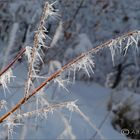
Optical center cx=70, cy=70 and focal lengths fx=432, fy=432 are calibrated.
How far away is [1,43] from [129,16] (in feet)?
6.30

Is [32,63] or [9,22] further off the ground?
[9,22]

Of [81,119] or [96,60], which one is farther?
[96,60]

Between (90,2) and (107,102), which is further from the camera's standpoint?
(90,2)

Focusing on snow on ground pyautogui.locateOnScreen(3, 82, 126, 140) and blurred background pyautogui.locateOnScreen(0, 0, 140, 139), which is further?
blurred background pyautogui.locateOnScreen(0, 0, 140, 139)

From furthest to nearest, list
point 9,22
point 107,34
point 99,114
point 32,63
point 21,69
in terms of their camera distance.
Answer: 1. point 107,34
2. point 9,22
3. point 99,114
4. point 21,69
5. point 32,63

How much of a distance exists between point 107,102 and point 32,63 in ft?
11.2

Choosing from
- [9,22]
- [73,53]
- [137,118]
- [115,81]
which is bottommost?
[137,118]

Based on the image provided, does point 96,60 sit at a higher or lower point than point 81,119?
higher

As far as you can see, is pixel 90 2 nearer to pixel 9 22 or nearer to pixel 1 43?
pixel 9 22

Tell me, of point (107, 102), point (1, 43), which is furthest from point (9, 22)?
point (107, 102)

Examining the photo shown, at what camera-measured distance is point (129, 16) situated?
5527 mm

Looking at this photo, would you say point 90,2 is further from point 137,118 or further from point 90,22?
point 137,118

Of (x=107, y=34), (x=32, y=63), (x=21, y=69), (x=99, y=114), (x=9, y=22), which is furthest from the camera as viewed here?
(x=107, y=34)

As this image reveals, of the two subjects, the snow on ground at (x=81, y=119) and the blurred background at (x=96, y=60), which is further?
the blurred background at (x=96, y=60)
